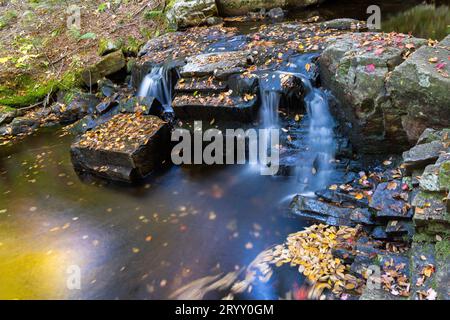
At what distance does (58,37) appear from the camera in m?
13.7

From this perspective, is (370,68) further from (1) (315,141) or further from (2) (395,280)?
(2) (395,280)

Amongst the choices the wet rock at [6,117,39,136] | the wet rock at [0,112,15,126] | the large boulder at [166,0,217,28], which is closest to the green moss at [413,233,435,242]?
the large boulder at [166,0,217,28]

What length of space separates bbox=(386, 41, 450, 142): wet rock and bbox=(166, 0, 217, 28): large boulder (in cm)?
811

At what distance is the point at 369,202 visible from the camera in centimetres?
557

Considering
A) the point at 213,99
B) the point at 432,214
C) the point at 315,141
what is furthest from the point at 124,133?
the point at 432,214

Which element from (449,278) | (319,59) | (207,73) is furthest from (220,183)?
(449,278)

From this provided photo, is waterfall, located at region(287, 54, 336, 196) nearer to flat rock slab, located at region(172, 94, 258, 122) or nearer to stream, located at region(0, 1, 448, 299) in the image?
stream, located at region(0, 1, 448, 299)

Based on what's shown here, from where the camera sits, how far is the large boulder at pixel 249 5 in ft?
41.0

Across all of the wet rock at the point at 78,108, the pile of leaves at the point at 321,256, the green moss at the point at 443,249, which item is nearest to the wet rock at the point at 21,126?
the wet rock at the point at 78,108

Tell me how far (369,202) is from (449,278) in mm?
2108

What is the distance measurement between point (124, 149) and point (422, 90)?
5.64 meters

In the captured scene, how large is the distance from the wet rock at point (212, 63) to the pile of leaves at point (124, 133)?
4.54 ft

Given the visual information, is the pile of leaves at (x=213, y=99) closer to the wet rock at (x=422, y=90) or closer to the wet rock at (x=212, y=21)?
the wet rock at (x=422, y=90)
